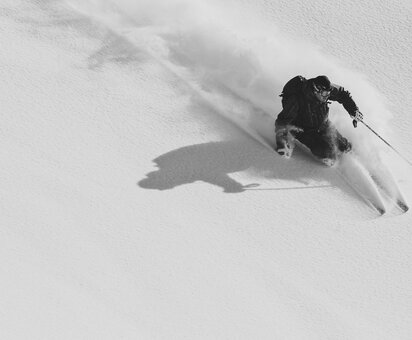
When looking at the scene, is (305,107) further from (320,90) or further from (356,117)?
(356,117)

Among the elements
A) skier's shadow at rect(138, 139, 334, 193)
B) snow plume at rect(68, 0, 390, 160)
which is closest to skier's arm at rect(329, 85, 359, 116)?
snow plume at rect(68, 0, 390, 160)

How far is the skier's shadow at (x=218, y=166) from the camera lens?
31.9 ft

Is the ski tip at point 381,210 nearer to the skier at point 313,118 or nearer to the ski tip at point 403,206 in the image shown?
the ski tip at point 403,206

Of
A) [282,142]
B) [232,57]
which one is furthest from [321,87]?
[232,57]

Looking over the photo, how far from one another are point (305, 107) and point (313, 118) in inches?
5.2

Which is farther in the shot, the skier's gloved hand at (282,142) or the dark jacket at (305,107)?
the skier's gloved hand at (282,142)

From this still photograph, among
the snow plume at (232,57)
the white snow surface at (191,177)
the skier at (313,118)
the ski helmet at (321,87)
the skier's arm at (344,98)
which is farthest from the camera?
the snow plume at (232,57)

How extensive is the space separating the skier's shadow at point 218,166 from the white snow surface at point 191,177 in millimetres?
15

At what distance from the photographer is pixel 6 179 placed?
9.55 meters

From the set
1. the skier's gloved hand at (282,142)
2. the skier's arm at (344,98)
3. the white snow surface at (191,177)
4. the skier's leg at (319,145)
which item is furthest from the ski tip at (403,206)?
the skier's gloved hand at (282,142)

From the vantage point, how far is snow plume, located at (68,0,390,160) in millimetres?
10430

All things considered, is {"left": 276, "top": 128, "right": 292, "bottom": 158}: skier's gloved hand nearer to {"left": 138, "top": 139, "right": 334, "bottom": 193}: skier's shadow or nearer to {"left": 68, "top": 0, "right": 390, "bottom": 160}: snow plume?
{"left": 138, "top": 139, "right": 334, "bottom": 193}: skier's shadow

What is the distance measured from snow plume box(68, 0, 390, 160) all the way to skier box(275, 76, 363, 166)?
1.29ft

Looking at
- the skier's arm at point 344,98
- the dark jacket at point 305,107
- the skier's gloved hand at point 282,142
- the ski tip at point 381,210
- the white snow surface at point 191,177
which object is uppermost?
the skier's arm at point 344,98
